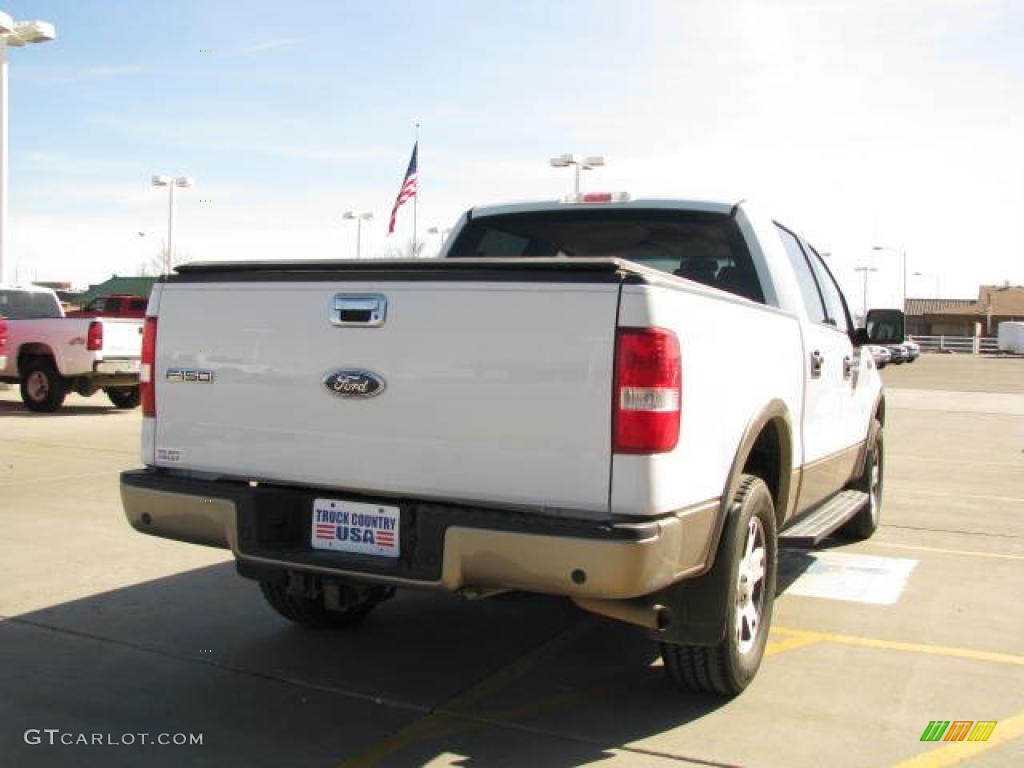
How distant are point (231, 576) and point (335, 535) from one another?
7.96ft

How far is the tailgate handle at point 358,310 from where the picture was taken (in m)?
3.68

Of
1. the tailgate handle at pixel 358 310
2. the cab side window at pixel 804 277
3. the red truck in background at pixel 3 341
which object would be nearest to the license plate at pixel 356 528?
the tailgate handle at pixel 358 310

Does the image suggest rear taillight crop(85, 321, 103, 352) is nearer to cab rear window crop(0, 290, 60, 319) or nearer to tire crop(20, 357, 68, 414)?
tire crop(20, 357, 68, 414)

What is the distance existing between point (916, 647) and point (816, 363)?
4.65ft

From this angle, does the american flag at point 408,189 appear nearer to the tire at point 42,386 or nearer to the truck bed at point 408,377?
the tire at point 42,386

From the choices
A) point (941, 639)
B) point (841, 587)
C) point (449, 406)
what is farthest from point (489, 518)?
point (841, 587)

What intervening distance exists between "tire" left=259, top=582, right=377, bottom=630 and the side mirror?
136 inches

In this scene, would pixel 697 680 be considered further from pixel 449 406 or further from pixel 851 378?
pixel 851 378

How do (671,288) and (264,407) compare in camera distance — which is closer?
(671,288)

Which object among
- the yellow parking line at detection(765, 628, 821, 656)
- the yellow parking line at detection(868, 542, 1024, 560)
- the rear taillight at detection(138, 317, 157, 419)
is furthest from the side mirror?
the rear taillight at detection(138, 317, 157, 419)

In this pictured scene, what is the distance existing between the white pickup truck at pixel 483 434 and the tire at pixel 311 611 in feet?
1.28

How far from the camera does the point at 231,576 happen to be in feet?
19.6

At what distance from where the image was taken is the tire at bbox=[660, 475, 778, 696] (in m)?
3.89

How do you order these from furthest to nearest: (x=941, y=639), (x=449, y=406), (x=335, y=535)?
(x=941, y=639) → (x=335, y=535) → (x=449, y=406)
